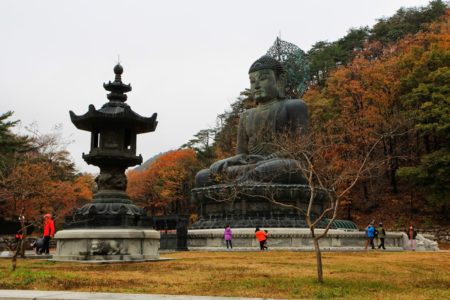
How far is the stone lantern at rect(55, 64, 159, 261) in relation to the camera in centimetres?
1184

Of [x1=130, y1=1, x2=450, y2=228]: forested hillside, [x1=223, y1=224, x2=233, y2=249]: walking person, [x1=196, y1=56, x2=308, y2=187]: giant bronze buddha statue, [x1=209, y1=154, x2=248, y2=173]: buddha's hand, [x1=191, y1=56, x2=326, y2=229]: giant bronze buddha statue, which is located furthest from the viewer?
[x1=130, y1=1, x2=450, y2=228]: forested hillside

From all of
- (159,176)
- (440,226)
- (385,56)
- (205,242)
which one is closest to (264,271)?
(205,242)

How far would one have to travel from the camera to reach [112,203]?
496 inches

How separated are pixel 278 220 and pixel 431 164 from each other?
1432 centimetres

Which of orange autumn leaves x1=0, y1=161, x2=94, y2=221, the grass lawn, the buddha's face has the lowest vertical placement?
the grass lawn

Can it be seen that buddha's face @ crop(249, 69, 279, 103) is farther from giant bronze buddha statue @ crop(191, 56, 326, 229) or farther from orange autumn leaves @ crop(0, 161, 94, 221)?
orange autumn leaves @ crop(0, 161, 94, 221)

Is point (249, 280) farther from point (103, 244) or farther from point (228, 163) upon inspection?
point (228, 163)

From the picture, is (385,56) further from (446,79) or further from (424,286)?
(424,286)

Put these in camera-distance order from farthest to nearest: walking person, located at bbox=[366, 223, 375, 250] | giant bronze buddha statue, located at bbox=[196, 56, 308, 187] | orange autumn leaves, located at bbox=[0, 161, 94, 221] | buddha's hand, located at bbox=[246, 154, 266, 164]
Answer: orange autumn leaves, located at bbox=[0, 161, 94, 221], buddha's hand, located at bbox=[246, 154, 266, 164], giant bronze buddha statue, located at bbox=[196, 56, 308, 187], walking person, located at bbox=[366, 223, 375, 250]

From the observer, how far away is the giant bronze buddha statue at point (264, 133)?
21.3 m

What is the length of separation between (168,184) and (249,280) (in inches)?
1668

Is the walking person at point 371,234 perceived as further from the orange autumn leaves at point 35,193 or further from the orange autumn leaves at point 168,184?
the orange autumn leaves at point 168,184

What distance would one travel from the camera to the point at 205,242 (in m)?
19.8

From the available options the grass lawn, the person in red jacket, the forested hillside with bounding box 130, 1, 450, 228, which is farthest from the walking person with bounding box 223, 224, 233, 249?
the forested hillside with bounding box 130, 1, 450, 228
